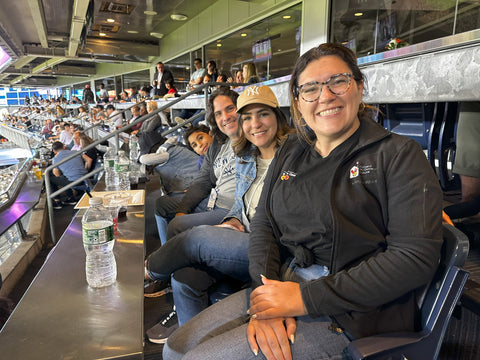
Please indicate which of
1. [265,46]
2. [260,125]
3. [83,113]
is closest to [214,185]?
[260,125]

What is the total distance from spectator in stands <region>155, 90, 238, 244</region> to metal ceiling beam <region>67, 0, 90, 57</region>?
20.9 feet

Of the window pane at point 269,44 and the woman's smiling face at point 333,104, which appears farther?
the window pane at point 269,44

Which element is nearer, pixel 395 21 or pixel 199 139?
pixel 199 139

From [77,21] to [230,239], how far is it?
363 inches

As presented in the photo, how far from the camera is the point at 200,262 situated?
1.50 metres

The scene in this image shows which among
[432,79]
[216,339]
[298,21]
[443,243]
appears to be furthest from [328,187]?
[298,21]

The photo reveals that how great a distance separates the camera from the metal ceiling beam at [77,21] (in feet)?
23.6

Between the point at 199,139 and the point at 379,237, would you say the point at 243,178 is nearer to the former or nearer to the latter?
the point at 379,237

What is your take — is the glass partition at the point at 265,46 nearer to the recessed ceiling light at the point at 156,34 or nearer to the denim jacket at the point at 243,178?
the recessed ceiling light at the point at 156,34

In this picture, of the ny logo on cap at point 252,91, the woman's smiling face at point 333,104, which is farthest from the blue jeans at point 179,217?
the woman's smiling face at point 333,104

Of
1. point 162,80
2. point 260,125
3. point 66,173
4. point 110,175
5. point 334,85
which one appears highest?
point 162,80

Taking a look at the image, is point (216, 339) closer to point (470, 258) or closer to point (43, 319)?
point (43, 319)

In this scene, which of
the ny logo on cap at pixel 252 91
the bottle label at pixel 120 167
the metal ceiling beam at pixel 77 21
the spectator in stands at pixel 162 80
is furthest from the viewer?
the spectator in stands at pixel 162 80

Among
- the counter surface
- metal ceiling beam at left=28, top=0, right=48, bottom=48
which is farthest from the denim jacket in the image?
metal ceiling beam at left=28, top=0, right=48, bottom=48
